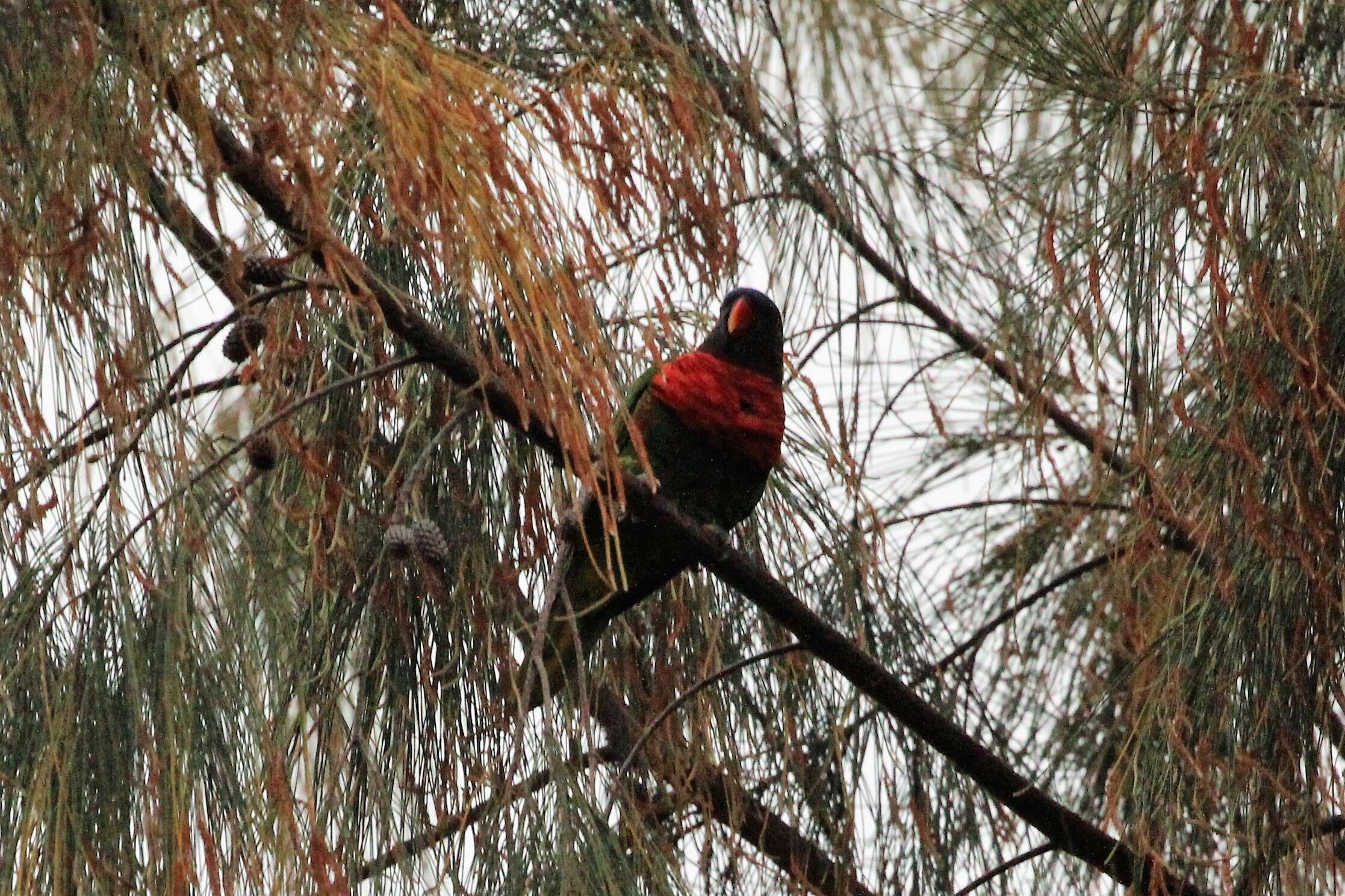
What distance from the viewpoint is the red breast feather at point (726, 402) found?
2.13 metres

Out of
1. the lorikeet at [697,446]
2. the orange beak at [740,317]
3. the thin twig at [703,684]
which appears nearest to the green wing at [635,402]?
the lorikeet at [697,446]

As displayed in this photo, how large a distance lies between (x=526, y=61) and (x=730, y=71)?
1.21 feet

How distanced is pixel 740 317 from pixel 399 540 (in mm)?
1020

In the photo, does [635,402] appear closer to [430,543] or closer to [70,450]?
[430,543]

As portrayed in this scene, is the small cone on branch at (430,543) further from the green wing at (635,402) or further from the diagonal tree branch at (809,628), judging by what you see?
the green wing at (635,402)

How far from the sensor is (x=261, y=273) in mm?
1374

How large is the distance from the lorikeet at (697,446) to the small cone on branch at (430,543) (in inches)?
19.4

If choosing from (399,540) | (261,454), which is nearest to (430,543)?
(399,540)

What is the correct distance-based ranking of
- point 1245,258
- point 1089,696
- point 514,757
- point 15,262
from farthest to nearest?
point 1089,696, point 1245,258, point 514,757, point 15,262

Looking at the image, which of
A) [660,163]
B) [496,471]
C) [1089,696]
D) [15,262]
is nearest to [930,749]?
[1089,696]

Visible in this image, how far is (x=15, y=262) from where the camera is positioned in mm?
1121

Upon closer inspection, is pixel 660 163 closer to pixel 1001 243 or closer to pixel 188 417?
pixel 188 417

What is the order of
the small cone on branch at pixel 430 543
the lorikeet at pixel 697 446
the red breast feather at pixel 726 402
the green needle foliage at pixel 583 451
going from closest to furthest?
the green needle foliage at pixel 583 451, the small cone on branch at pixel 430 543, the lorikeet at pixel 697 446, the red breast feather at pixel 726 402

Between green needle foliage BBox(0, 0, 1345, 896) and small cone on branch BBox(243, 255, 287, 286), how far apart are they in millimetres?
12
